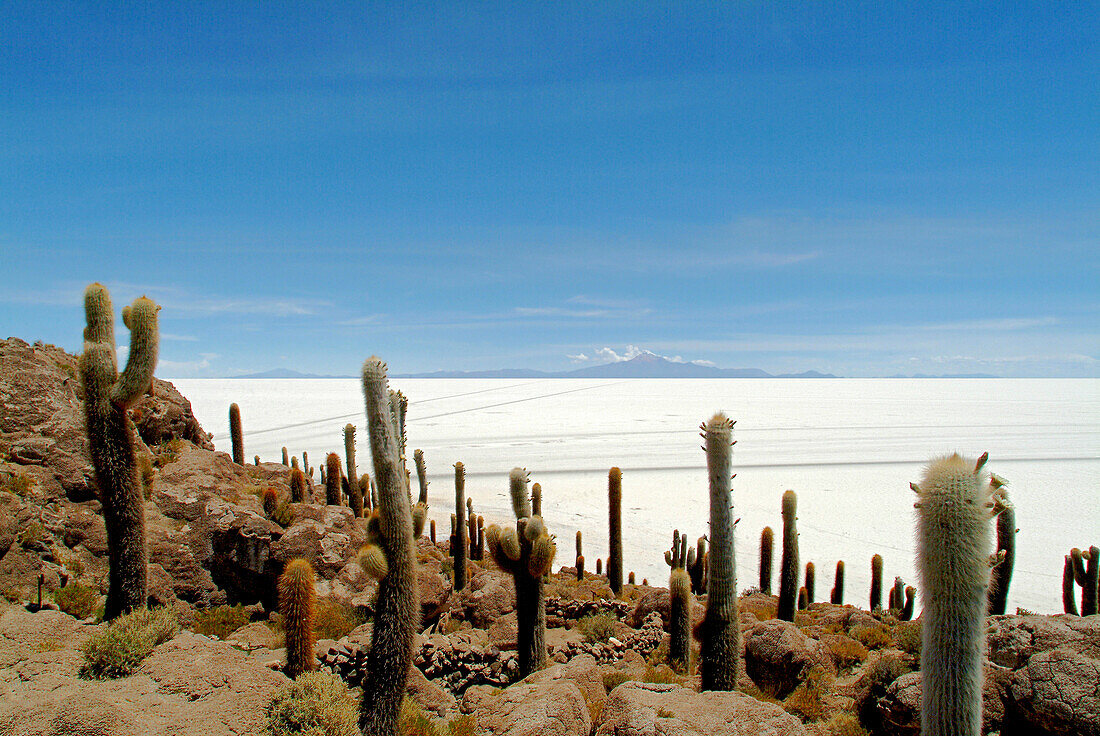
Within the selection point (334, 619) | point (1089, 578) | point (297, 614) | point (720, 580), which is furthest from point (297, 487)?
point (1089, 578)

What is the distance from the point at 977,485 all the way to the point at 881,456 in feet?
130

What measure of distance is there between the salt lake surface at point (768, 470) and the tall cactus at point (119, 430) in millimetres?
12983

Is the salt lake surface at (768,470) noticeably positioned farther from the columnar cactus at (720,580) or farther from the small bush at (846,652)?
the columnar cactus at (720,580)

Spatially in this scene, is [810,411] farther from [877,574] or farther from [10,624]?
[10,624]

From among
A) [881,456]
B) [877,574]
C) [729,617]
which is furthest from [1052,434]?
[729,617]

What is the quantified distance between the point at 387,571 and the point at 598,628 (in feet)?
18.7

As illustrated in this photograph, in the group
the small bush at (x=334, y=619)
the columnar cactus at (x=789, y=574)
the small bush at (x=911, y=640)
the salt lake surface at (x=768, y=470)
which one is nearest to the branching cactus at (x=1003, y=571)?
the small bush at (x=911, y=640)

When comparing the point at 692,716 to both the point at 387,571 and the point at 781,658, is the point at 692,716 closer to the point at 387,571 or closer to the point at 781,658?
the point at 387,571

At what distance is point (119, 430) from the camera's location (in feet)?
24.7

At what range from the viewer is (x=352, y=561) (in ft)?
39.3

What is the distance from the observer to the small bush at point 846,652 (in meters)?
9.76

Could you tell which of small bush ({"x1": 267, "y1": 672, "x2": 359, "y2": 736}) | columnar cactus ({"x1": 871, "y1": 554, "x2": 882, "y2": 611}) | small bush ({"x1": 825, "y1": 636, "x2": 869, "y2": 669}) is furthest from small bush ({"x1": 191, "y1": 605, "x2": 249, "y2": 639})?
columnar cactus ({"x1": 871, "y1": 554, "x2": 882, "y2": 611})

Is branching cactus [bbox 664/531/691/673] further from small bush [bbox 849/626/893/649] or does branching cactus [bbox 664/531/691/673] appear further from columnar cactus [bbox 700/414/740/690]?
small bush [bbox 849/626/893/649]

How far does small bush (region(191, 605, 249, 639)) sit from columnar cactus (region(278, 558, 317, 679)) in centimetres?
409
